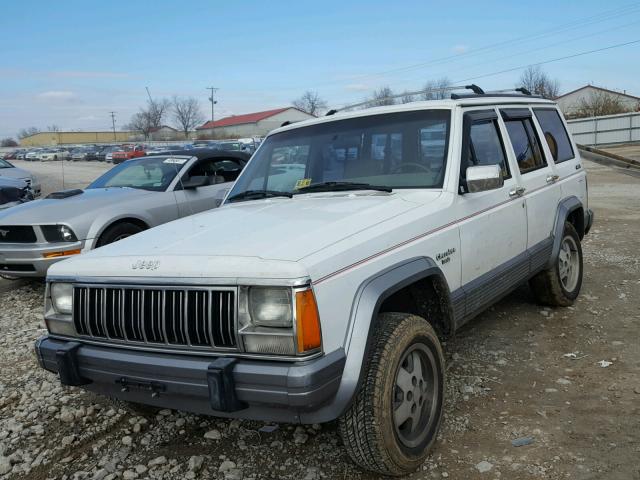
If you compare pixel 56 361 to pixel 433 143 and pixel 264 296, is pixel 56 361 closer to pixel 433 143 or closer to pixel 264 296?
pixel 264 296

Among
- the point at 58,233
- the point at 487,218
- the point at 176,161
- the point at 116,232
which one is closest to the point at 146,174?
the point at 176,161

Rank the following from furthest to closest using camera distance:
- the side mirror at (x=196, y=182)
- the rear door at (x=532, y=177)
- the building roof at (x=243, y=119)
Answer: the building roof at (x=243, y=119), the side mirror at (x=196, y=182), the rear door at (x=532, y=177)

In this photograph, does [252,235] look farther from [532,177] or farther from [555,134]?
[555,134]

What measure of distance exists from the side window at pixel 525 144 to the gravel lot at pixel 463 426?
141 centimetres

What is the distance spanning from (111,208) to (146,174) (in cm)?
116

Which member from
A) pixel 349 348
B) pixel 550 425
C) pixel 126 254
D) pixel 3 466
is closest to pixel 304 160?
pixel 126 254

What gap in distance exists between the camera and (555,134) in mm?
5359

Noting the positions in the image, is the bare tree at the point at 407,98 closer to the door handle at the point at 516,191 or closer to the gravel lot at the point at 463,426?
the door handle at the point at 516,191

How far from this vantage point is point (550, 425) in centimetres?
331

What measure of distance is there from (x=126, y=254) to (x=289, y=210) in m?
1.01

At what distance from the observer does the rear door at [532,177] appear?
4.41 meters

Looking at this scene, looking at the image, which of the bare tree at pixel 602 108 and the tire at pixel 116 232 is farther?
the bare tree at pixel 602 108

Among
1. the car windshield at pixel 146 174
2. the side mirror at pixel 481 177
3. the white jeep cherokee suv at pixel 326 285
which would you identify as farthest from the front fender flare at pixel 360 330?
the car windshield at pixel 146 174

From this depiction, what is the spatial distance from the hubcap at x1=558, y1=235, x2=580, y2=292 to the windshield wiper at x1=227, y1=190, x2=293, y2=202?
9.09 feet
